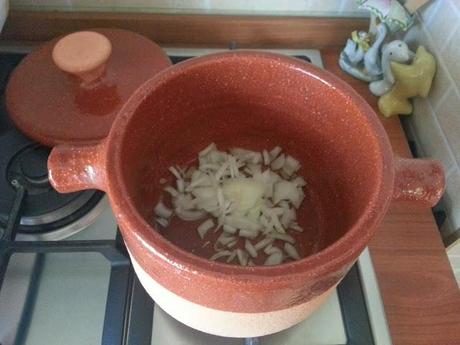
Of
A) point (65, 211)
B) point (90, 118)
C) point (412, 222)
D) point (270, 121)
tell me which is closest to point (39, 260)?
point (65, 211)

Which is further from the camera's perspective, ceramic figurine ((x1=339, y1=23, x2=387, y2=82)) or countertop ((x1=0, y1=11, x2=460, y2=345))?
ceramic figurine ((x1=339, y1=23, x2=387, y2=82))

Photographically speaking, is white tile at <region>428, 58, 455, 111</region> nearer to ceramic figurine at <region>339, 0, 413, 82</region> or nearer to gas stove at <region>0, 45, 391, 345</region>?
ceramic figurine at <region>339, 0, 413, 82</region>

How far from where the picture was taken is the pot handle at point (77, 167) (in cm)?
36

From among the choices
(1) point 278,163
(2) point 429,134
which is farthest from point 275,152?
(2) point 429,134

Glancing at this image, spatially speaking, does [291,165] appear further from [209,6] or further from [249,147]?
[209,6]

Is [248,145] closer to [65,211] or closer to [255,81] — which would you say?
[255,81]

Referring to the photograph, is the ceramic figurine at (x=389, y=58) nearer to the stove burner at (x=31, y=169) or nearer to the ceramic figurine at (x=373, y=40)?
the ceramic figurine at (x=373, y=40)

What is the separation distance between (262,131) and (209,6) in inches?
9.2

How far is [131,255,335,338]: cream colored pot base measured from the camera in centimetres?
35

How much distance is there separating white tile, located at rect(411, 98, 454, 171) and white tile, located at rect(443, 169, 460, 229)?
0.01 metres

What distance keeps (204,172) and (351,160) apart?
0.15 meters

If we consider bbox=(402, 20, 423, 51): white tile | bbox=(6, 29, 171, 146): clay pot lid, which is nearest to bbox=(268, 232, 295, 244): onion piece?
bbox=(6, 29, 171, 146): clay pot lid

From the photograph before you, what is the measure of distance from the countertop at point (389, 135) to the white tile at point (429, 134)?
28 mm

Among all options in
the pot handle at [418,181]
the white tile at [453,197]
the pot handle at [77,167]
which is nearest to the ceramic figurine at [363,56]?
the white tile at [453,197]
